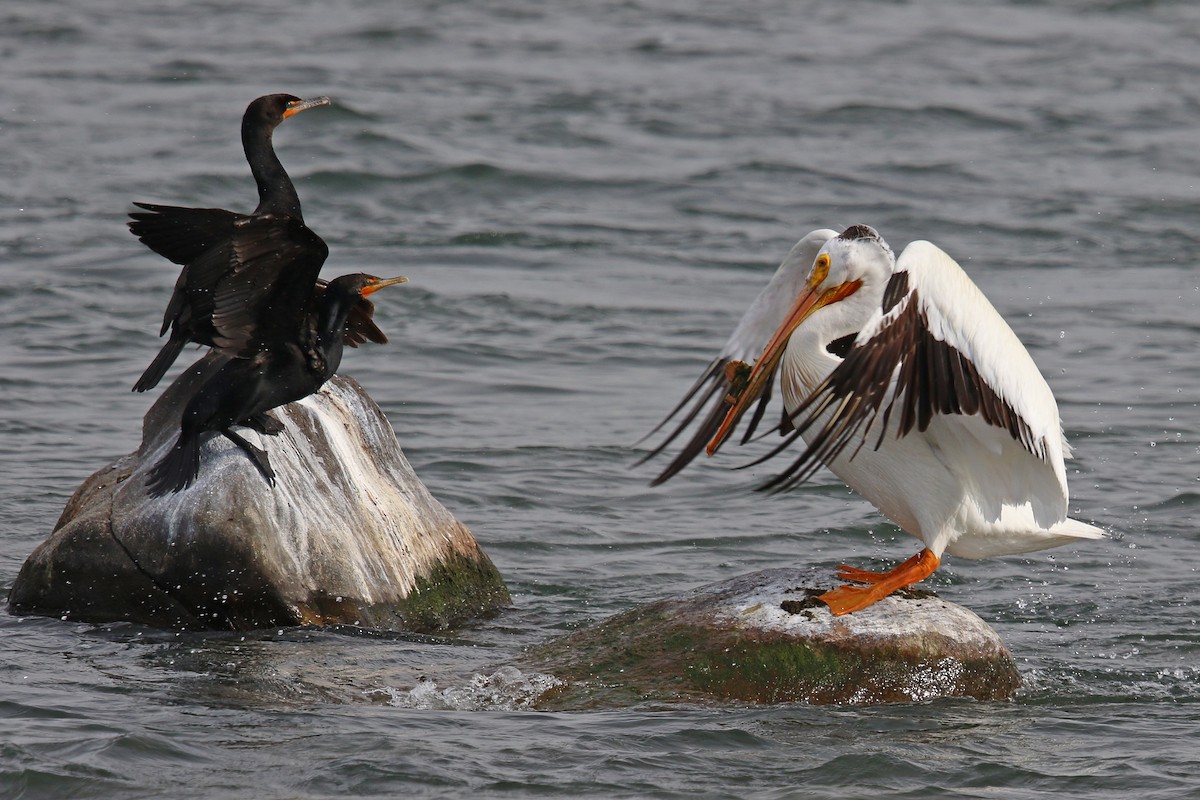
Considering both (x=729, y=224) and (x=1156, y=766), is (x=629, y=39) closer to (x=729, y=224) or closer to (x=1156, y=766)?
(x=729, y=224)

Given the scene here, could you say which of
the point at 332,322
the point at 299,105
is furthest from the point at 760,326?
the point at 299,105

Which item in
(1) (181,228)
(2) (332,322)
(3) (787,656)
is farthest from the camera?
(2) (332,322)

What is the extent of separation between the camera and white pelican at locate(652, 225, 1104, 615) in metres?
5.15

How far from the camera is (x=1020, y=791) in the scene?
196 inches

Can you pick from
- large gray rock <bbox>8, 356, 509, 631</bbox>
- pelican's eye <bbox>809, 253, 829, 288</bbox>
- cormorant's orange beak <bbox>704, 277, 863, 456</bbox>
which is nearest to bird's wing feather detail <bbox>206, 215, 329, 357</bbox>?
large gray rock <bbox>8, 356, 509, 631</bbox>

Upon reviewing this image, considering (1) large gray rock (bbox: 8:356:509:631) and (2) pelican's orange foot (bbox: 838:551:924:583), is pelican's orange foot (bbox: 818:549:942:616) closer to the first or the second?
(2) pelican's orange foot (bbox: 838:551:924:583)

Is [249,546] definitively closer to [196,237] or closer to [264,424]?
[264,424]

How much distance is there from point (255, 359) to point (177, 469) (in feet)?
1.61

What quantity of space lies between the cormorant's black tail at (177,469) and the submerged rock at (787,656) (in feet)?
4.75

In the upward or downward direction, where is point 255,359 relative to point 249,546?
upward

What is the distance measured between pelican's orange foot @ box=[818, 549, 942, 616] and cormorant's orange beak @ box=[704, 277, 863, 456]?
63 cm

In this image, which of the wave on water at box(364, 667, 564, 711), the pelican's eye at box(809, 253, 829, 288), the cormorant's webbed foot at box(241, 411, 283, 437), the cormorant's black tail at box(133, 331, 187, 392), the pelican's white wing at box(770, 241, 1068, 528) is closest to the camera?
the pelican's white wing at box(770, 241, 1068, 528)

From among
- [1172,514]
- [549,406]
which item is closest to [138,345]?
[549,406]

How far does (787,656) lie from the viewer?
18.0 ft
